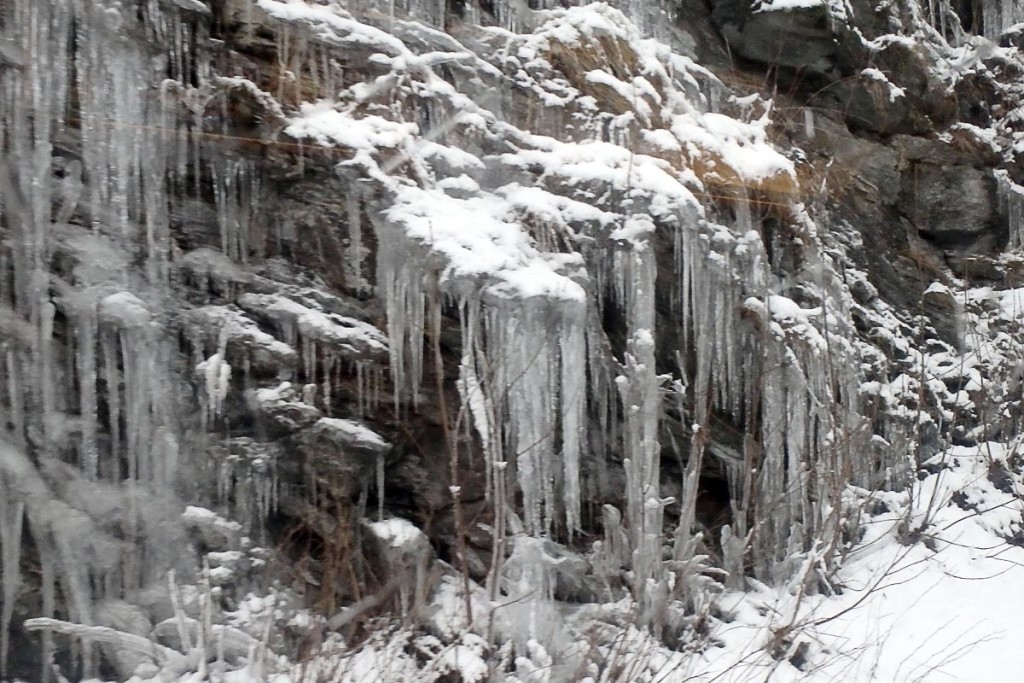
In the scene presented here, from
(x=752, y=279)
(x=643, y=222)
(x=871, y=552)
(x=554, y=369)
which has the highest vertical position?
(x=643, y=222)

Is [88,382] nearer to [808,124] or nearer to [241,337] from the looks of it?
[241,337]

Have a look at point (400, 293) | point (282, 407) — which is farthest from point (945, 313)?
point (282, 407)

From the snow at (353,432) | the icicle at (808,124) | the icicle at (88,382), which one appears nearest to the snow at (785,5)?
the icicle at (808,124)

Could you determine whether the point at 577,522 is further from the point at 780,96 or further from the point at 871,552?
the point at 780,96

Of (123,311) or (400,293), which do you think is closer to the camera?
(123,311)

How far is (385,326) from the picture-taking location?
4402mm

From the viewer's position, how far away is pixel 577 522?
4.71 m

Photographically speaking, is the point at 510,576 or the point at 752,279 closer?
the point at 510,576

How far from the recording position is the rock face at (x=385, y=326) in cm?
383

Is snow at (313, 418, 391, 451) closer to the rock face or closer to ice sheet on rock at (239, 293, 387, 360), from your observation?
the rock face

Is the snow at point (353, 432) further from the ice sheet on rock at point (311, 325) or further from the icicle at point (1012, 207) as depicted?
the icicle at point (1012, 207)

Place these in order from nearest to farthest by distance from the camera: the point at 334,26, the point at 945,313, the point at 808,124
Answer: the point at 334,26
the point at 808,124
the point at 945,313

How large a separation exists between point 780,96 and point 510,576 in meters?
4.41

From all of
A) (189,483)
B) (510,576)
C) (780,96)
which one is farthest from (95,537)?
(780,96)
